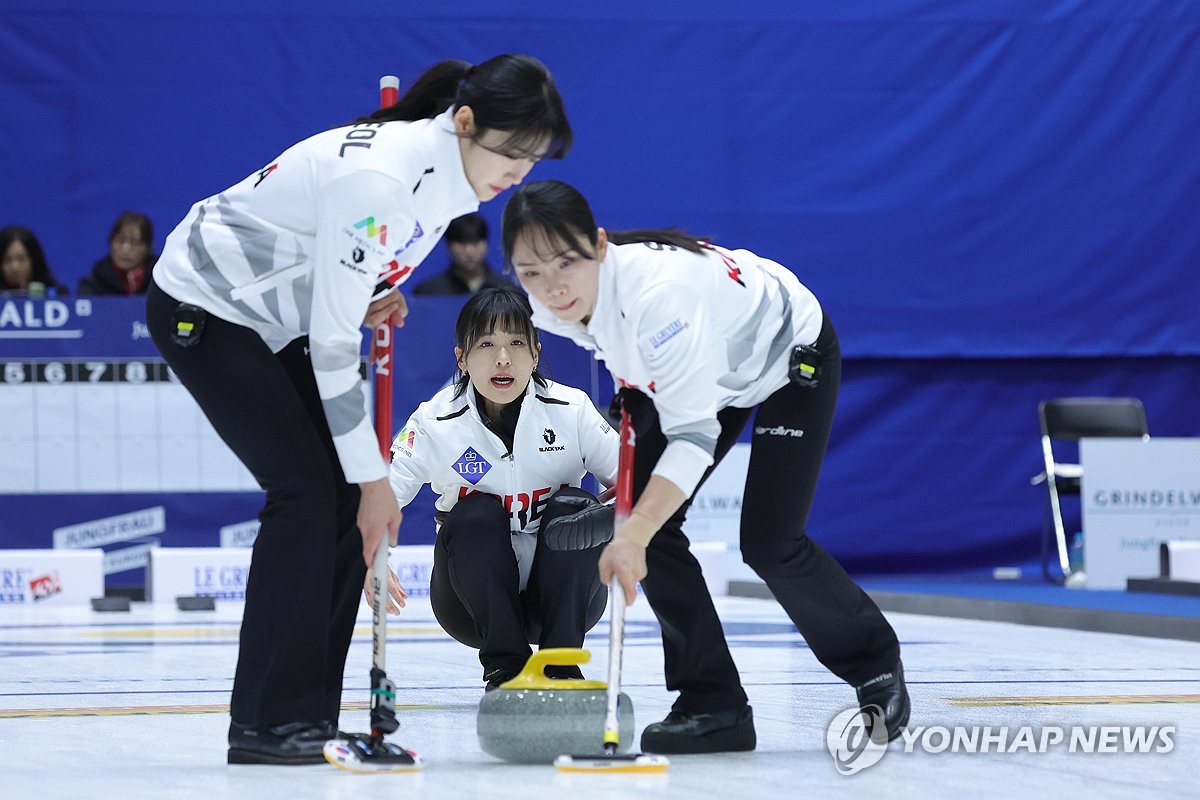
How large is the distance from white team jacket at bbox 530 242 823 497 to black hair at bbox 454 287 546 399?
0.61m

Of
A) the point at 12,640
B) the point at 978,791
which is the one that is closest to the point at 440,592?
the point at 978,791

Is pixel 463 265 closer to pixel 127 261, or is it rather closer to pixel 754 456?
pixel 127 261

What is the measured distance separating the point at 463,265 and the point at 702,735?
17.7 feet

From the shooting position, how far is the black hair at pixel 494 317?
326 cm

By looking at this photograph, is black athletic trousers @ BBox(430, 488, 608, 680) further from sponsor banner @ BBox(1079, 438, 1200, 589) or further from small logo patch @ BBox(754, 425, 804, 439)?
sponsor banner @ BBox(1079, 438, 1200, 589)

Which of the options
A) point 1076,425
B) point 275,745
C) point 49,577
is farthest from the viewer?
point 1076,425

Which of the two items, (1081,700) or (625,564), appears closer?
(625,564)

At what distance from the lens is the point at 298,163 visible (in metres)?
2.44

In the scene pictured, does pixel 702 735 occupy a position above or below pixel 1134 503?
below

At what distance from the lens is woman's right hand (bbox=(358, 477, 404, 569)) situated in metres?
2.41

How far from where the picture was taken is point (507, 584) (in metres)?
3.14

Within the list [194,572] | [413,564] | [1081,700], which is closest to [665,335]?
[1081,700]

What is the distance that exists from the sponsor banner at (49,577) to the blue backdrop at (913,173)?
293 cm

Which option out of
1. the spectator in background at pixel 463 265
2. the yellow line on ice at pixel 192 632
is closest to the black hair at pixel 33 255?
the spectator in background at pixel 463 265
